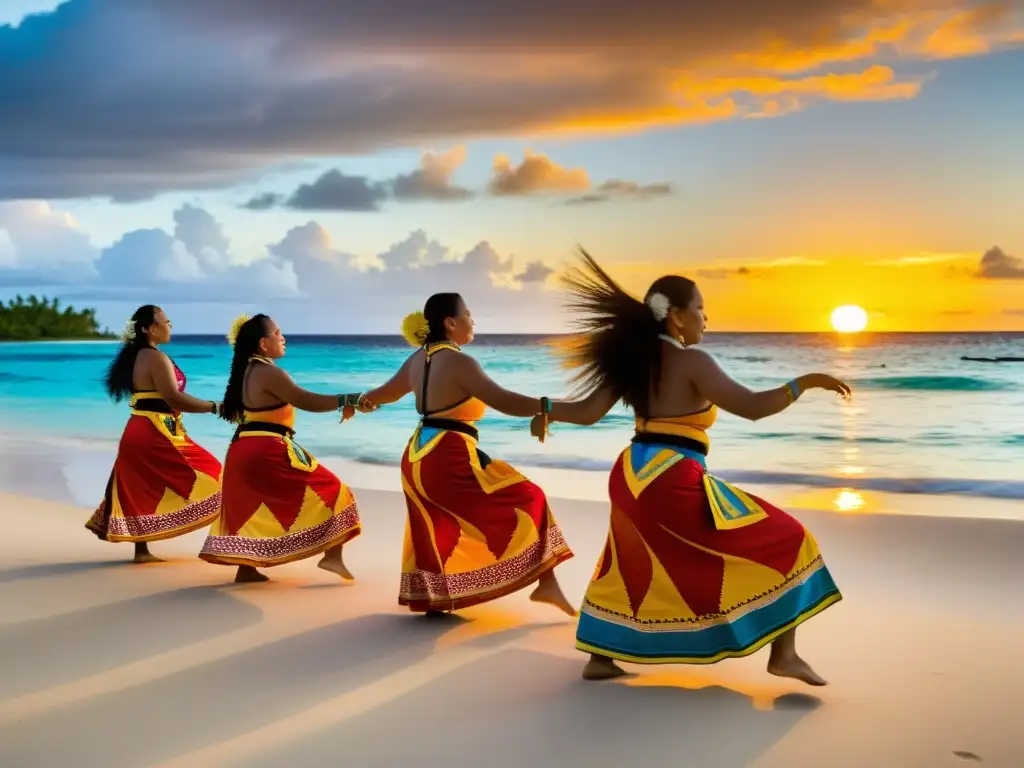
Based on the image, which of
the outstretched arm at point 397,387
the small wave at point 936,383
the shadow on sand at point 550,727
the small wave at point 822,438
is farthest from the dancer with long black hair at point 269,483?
the small wave at point 936,383

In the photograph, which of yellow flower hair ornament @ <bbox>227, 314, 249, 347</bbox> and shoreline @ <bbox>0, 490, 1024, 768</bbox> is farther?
yellow flower hair ornament @ <bbox>227, 314, 249, 347</bbox>

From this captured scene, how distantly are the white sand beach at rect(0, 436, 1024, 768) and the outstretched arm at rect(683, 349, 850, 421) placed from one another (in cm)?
103

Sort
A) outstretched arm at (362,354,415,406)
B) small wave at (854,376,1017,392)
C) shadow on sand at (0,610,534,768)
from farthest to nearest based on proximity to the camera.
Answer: small wave at (854,376,1017,392) < outstretched arm at (362,354,415,406) < shadow on sand at (0,610,534,768)

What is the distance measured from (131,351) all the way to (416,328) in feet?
7.35

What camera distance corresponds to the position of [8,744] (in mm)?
3645

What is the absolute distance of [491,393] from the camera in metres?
5.02

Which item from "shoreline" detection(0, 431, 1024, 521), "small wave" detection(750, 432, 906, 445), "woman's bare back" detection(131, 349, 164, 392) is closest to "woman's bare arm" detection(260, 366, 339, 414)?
"woman's bare back" detection(131, 349, 164, 392)

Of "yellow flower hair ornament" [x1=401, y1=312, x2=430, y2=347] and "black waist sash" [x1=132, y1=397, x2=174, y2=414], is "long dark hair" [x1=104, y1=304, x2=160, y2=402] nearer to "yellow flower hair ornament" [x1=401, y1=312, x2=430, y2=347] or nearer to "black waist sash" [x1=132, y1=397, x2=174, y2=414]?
"black waist sash" [x1=132, y1=397, x2=174, y2=414]

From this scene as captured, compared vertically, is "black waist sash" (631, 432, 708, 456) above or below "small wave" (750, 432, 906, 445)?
above

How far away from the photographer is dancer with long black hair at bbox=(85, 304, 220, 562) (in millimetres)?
6664

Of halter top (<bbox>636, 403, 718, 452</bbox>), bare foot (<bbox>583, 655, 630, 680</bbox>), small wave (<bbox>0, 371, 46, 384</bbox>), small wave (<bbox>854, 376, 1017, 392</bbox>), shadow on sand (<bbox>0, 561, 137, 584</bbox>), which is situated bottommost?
small wave (<bbox>0, 371, 46, 384</bbox>)

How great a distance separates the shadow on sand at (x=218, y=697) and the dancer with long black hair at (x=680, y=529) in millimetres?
698

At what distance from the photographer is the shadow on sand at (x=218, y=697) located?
11.9 ft

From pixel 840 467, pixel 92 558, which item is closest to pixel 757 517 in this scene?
pixel 92 558
